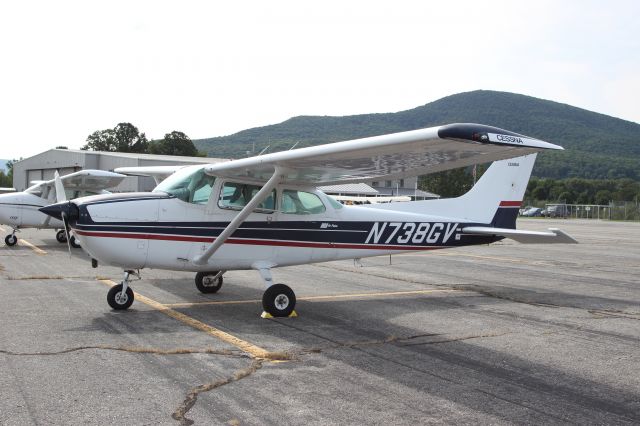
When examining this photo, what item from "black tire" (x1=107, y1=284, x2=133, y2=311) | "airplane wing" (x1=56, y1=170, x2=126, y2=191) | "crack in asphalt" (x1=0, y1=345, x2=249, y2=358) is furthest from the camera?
"airplane wing" (x1=56, y1=170, x2=126, y2=191)

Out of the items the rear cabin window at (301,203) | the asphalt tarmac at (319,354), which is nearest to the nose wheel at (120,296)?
the asphalt tarmac at (319,354)

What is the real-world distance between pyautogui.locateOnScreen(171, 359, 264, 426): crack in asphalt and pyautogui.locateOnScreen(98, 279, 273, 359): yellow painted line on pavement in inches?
12.2

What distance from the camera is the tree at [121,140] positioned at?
A: 360 feet

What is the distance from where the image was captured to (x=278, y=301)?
25.4 feet

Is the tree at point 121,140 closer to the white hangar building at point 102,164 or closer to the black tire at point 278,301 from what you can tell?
the white hangar building at point 102,164

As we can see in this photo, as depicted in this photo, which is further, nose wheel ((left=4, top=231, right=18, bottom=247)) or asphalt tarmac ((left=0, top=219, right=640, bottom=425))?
nose wheel ((left=4, top=231, right=18, bottom=247))

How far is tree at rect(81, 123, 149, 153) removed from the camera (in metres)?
110

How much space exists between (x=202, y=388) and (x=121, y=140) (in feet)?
370

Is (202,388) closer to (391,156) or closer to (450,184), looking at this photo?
(391,156)

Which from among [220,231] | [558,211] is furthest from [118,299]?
[558,211]

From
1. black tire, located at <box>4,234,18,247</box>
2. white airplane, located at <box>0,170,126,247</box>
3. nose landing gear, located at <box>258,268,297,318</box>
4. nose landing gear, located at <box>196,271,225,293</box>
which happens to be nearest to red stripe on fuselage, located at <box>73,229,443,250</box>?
nose landing gear, located at <box>258,268,297,318</box>

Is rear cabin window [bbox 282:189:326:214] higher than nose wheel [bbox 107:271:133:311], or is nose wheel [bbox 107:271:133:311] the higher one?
rear cabin window [bbox 282:189:326:214]

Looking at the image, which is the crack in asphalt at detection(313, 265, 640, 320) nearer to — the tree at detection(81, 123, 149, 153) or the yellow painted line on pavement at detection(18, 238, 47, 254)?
the yellow painted line on pavement at detection(18, 238, 47, 254)

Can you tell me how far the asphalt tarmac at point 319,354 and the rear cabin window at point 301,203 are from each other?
1425mm
